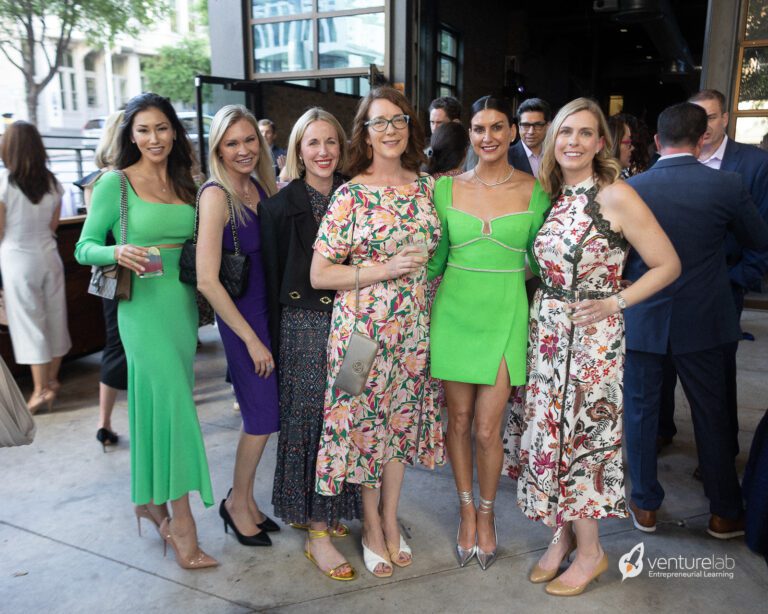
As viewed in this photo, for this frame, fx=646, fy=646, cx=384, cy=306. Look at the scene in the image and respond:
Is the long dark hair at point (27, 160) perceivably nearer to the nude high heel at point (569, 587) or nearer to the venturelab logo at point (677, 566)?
the nude high heel at point (569, 587)

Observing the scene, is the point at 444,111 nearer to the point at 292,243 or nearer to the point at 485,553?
the point at 292,243

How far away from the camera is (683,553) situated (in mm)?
2727

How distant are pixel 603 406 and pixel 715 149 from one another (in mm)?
1925

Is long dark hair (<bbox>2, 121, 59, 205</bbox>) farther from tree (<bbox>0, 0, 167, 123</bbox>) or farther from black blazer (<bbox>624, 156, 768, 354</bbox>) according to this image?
tree (<bbox>0, 0, 167, 123</bbox>)

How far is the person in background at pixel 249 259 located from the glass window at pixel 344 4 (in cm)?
703

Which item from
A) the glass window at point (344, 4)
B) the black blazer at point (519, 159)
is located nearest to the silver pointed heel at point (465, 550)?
the black blazer at point (519, 159)

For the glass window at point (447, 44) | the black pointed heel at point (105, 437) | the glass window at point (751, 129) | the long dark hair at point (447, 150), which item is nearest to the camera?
the long dark hair at point (447, 150)

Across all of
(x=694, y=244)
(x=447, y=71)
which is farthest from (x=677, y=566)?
(x=447, y=71)

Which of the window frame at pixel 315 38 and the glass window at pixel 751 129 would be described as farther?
the window frame at pixel 315 38

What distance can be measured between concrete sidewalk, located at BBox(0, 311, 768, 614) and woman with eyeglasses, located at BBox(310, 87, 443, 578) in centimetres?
28

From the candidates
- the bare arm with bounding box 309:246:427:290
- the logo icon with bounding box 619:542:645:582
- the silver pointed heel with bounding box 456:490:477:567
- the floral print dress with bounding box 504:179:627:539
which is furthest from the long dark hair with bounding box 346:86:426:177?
the logo icon with bounding box 619:542:645:582

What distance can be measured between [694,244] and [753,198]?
0.91 m

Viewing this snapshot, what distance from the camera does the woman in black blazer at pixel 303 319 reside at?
2443mm

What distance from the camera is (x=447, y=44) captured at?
11.4 metres
